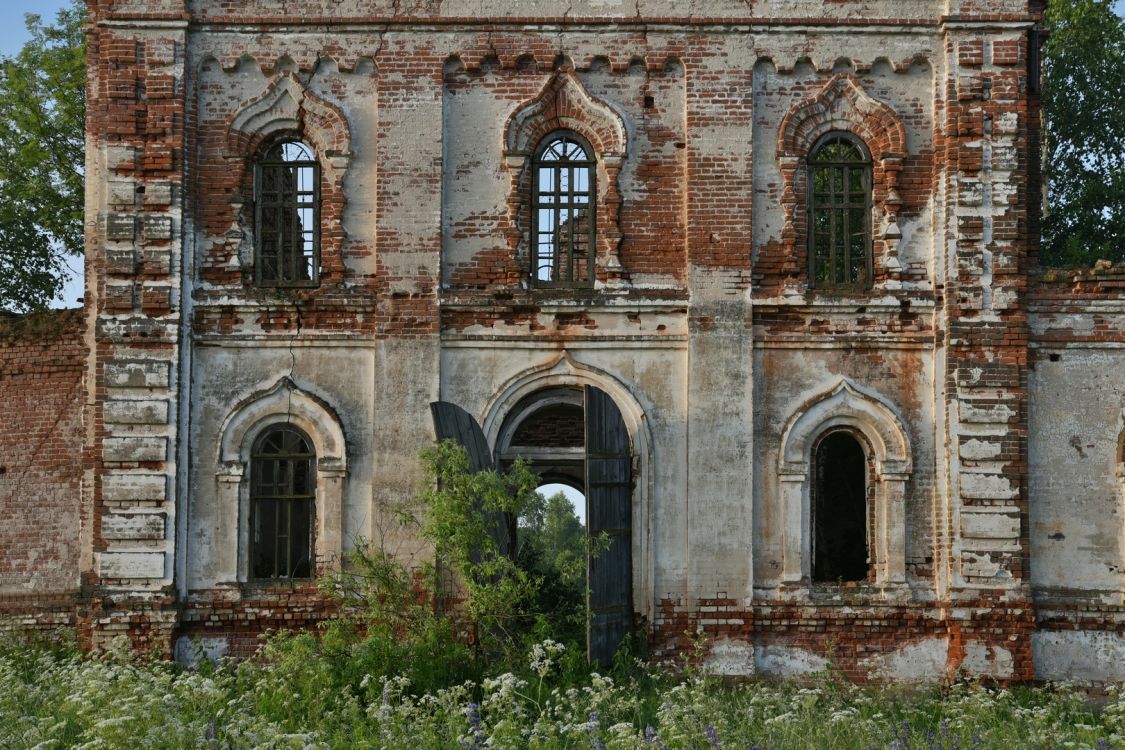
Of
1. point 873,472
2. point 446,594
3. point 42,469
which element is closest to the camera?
point 446,594

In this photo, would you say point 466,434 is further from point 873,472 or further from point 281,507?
point 873,472

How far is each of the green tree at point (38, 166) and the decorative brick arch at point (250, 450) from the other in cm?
925

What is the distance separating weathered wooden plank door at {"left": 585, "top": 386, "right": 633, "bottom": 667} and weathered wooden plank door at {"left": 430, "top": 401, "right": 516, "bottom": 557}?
0.93 metres

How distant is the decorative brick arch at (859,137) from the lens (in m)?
13.5

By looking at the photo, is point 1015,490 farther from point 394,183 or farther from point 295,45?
point 295,45

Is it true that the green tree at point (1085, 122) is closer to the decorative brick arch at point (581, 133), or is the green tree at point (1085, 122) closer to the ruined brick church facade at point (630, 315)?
the ruined brick church facade at point (630, 315)

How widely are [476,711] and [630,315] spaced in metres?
5.41

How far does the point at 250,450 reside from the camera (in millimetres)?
13516

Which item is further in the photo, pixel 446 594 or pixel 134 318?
pixel 134 318

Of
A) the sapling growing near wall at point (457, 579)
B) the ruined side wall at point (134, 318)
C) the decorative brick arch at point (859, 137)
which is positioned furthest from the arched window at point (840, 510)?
the ruined side wall at point (134, 318)

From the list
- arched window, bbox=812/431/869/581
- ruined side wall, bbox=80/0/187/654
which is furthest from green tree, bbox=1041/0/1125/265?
ruined side wall, bbox=80/0/187/654

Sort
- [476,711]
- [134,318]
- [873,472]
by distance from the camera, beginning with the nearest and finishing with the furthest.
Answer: [476,711] → [134,318] → [873,472]

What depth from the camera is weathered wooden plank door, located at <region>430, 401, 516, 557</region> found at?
42.2ft

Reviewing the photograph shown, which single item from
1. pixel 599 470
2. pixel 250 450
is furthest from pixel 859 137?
pixel 250 450
